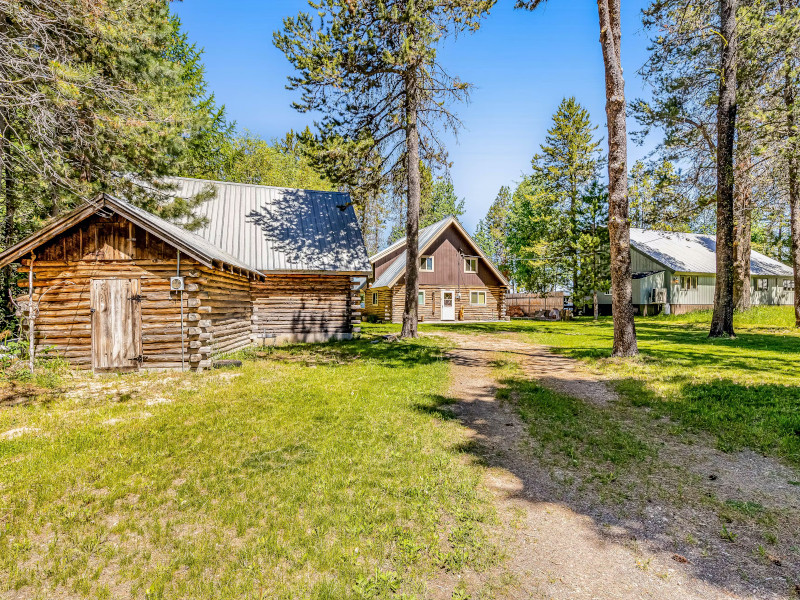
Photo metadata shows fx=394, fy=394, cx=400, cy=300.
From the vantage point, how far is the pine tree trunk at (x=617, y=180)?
10.4m

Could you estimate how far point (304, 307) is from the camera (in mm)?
17031

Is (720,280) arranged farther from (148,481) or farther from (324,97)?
(148,481)

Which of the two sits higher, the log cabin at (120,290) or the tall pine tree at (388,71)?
the tall pine tree at (388,71)

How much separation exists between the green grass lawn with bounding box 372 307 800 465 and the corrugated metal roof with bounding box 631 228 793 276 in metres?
19.7

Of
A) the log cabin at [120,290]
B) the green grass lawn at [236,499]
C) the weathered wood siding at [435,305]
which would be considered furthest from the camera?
the weathered wood siding at [435,305]

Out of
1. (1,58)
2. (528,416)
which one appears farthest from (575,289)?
(1,58)

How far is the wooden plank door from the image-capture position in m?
10.2

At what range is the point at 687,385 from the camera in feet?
25.5

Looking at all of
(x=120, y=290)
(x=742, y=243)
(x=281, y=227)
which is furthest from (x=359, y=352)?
(x=742, y=243)

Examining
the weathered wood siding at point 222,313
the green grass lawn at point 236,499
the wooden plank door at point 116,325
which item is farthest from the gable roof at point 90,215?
the green grass lawn at point 236,499

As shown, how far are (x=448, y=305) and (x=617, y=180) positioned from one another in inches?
782

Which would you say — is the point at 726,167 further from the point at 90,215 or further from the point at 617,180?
the point at 90,215

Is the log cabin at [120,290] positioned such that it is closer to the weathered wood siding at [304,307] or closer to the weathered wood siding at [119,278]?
the weathered wood siding at [119,278]

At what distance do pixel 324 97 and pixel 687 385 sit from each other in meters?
15.0
